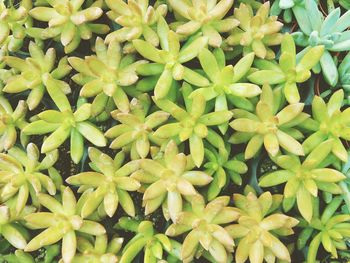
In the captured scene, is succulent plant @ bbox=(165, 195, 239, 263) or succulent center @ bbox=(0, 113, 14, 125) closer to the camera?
succulent plant @ bbox=(165, 195, 239, 263)

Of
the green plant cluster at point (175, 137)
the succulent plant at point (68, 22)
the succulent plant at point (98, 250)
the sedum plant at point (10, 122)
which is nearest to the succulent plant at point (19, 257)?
the green plant cluster at point (175, 137)

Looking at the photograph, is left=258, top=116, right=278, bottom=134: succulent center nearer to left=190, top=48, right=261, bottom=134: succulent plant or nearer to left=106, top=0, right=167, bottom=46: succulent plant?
left=190, top=48, right=261, bottom=134: succulent plant

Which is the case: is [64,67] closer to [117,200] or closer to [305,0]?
[117,200]

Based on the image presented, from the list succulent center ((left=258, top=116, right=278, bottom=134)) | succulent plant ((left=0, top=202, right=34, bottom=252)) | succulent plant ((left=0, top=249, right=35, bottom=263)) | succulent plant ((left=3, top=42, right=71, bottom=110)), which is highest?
succulent plant ((left=3, top=42, right=71, bottom=110))

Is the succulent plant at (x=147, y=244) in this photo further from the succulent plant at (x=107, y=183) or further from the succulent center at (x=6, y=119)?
the succulent center at (x=6, y=119)

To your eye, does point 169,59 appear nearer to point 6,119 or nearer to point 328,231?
point 6,119

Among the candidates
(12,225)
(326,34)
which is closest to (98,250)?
(12,225)

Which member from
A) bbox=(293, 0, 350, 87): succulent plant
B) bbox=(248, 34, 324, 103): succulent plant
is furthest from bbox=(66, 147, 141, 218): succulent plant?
bbox=(293, 0, 350, 87): succulent plant
